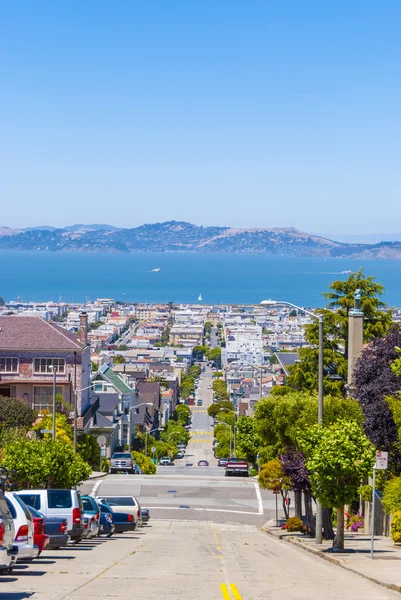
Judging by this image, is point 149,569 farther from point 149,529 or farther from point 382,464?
point 149,529

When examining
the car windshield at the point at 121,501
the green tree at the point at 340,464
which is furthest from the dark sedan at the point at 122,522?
the green tree at the point at 340,464

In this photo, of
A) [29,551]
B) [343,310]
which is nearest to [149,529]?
[29,551]

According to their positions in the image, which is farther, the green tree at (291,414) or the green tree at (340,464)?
the green tree at (291,414)

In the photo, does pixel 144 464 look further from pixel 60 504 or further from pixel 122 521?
pixel 60 504

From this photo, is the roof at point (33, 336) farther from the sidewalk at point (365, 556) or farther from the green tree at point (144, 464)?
the sidewalk at point (365, 556)

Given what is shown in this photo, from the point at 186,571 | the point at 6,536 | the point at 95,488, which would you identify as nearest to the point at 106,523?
the point at 186,571

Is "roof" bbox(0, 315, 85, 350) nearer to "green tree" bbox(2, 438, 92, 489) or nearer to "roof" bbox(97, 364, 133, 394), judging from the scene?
"green tree" bbox(2, 438, 92, 489)
